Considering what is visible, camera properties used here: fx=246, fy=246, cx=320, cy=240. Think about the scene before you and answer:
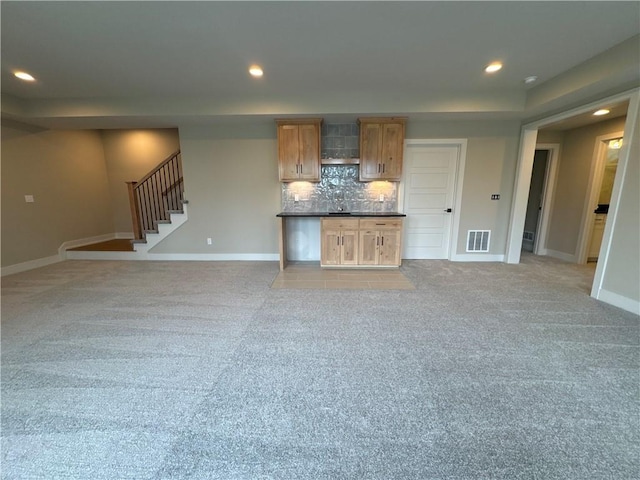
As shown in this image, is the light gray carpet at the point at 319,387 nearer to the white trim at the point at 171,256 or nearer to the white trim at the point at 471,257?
the white trim at the point at 471,257

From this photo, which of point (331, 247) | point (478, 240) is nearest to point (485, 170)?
point (478, 240)

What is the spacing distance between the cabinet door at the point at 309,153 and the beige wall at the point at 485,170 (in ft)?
5.57

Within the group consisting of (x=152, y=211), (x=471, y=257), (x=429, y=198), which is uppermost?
(x=429, y=198)

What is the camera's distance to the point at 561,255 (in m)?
5.01

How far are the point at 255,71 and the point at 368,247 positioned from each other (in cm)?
303

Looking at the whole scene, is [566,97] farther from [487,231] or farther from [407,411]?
[407,411]

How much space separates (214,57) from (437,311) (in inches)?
149

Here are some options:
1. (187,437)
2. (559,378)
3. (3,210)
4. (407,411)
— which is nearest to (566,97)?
(559,378)

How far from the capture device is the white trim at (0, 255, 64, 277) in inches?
159

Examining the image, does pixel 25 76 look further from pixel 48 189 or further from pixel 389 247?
pixel 389 247

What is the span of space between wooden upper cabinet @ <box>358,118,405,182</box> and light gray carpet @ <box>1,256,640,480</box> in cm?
220

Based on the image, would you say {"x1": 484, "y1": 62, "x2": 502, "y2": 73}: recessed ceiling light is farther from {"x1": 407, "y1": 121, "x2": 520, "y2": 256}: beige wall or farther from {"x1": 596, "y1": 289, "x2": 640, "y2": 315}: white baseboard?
{"x1": 596, "y1": 289, "x2": 640, "y2": 315}: white baseboard

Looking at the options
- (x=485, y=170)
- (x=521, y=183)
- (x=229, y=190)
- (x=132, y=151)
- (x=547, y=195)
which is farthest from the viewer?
(x=132, y=151)

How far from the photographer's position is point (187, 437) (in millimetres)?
1350
